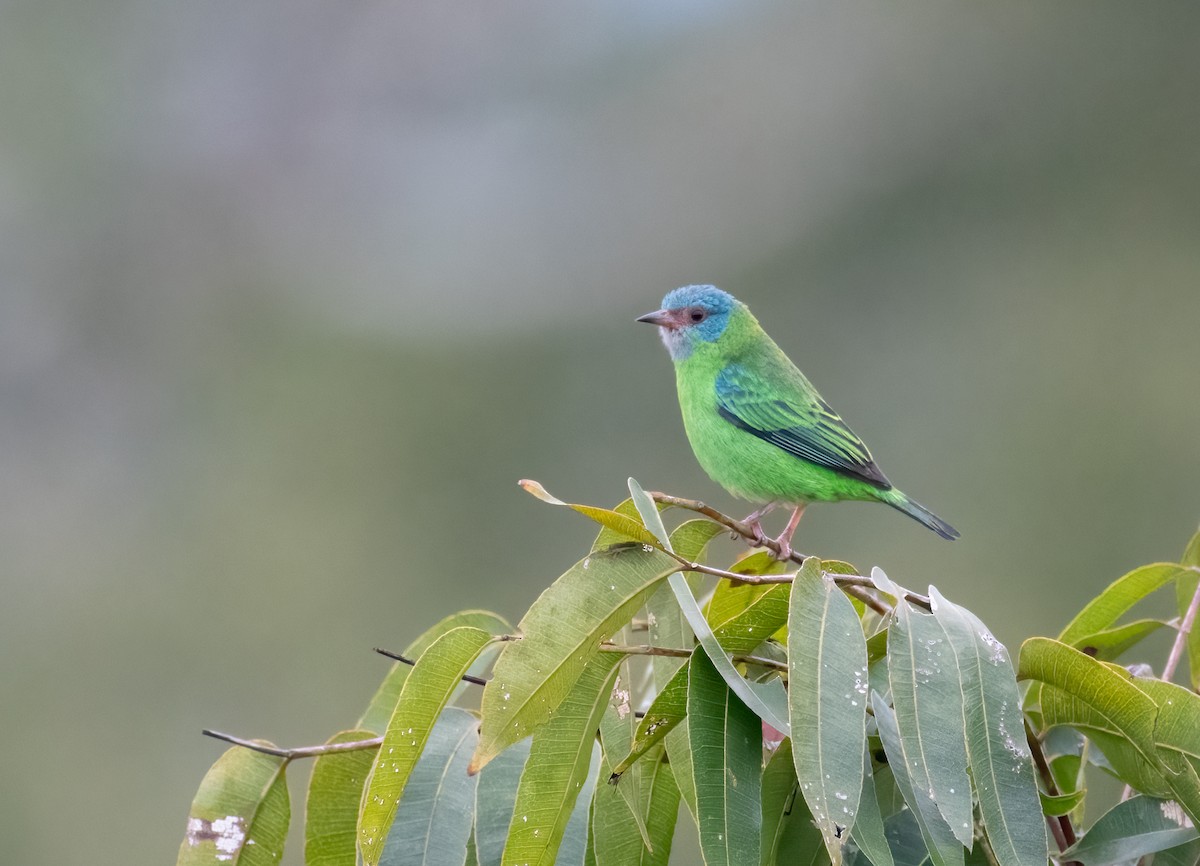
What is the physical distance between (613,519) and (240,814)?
1.00 metres

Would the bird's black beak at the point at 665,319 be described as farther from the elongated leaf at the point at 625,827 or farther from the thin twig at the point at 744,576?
the elongated leaf at the point at 625,827

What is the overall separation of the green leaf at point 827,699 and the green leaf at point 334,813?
90cm

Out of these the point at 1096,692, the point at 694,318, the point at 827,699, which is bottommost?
the point at 1096,692

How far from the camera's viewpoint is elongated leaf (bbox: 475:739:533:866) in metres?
2.12

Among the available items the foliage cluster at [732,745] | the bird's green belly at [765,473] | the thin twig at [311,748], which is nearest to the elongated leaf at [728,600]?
the foliage cluster at [732,745]

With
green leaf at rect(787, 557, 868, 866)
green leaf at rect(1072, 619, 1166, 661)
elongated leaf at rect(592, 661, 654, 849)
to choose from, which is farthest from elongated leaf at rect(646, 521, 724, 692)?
green leaf at rect(1072, 619, 1166, 661)

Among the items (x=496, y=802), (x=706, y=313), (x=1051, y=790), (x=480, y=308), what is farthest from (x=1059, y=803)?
(x=480, y=308)

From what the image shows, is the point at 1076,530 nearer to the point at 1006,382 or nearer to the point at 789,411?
the point at 1006,382

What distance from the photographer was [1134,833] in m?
2.00

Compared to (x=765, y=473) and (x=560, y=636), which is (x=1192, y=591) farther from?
(x=560, y=636)

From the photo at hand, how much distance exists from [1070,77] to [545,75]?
6620 millimetres

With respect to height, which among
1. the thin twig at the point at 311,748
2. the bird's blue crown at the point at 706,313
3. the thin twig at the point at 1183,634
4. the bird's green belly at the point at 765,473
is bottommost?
the thin twig at the point at 1183,634

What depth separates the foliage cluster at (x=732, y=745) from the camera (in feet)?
5.65

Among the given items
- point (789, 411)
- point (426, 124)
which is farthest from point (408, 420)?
point (789, 411)
